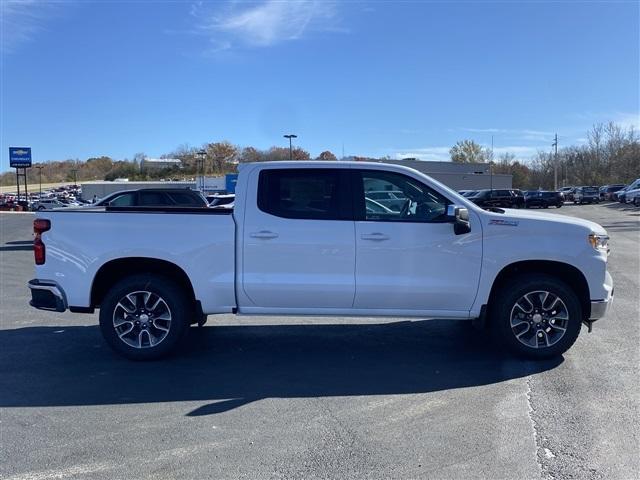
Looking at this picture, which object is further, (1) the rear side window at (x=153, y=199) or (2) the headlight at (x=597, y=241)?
(1) the rear side window at (x=153, y=199)

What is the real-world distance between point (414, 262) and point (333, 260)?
32.4 inches

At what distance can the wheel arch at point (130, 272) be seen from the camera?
5.84m

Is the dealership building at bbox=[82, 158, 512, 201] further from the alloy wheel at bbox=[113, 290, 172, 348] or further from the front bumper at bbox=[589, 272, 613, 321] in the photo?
the front bumper at bbox=[589, 272, 613, 321]

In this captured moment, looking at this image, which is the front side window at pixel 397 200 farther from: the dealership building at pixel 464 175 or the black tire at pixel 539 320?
the dealership building at pixel 464 175

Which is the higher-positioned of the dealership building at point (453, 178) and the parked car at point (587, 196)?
the dealership building at point (453, 178)

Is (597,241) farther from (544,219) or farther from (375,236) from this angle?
(375,236)

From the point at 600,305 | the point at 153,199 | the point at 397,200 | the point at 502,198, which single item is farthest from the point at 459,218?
the point at 502,198

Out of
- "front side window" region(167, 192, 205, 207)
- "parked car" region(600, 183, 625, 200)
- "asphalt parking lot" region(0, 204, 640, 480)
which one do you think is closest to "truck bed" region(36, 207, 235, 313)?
"asphalt parking lot" region(0, 204, 640, 480)

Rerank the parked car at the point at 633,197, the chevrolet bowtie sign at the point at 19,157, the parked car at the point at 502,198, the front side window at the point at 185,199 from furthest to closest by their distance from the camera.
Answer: the chevrolet bowtie sign at the point at 19,157 < the parked car at the point at 502,198 < the parked car at the point at 633,197 < the front side window at the point at 185,199

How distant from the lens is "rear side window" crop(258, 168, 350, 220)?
5715 millimetres

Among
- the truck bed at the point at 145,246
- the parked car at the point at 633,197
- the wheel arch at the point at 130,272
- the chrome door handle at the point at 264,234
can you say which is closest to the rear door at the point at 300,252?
the chrome door handle at the point at 264,234

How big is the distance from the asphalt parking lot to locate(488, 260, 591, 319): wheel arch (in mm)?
663

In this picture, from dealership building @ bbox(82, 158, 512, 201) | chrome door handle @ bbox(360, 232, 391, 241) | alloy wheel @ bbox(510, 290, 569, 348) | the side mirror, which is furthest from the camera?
dealership building @ bbox(82, 158, 512, 201)

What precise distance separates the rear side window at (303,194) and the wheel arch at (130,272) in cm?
117
